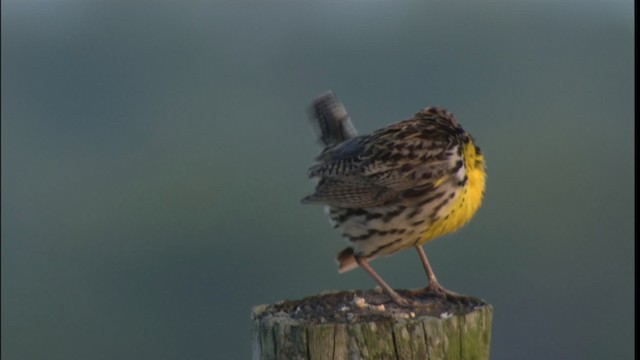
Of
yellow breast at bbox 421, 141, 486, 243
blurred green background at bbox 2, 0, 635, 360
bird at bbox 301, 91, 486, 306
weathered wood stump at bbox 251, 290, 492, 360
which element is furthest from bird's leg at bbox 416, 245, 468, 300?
blurred green background at bbox 2, 0, 635, 360

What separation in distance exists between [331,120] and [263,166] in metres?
54.2

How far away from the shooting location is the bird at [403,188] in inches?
277

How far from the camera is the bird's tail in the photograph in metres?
7.99

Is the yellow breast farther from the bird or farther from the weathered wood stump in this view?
the weathered wood stump

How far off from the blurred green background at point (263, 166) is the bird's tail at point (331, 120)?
1407 cm

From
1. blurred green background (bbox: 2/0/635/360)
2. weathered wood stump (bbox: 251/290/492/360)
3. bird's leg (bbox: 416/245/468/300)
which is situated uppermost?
blurred green background (bbox: 2/0/635/360)

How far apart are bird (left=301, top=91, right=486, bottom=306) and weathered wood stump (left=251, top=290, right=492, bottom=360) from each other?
0.81 meters

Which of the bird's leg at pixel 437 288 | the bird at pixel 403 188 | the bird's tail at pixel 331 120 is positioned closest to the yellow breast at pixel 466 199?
the bird at pixel 403 188

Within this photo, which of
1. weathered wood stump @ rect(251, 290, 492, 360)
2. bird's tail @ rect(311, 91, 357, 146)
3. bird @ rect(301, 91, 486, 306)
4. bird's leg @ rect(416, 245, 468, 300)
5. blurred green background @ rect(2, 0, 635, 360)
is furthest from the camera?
blurred green background @ rect(2, 0, 635, 360)

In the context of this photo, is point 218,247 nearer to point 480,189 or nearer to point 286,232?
point 286,232

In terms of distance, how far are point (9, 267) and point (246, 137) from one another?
22.2 m

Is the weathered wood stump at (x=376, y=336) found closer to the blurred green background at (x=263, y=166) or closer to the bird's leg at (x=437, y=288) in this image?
the bird's leg at (x=437, y=288)

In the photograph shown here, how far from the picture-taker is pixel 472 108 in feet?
209

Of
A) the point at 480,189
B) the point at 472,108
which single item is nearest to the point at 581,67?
the point at 472,108
